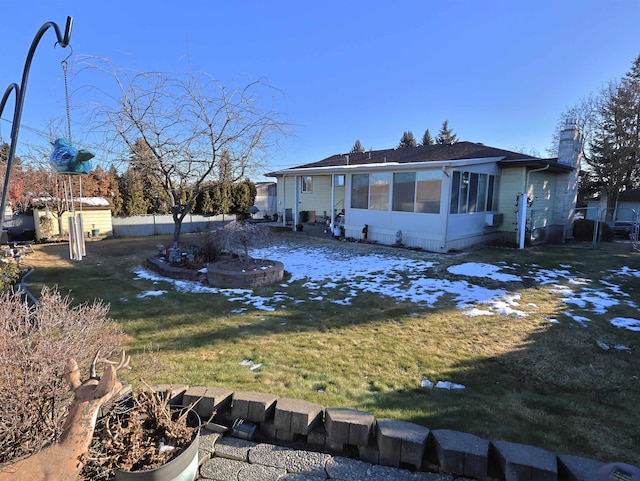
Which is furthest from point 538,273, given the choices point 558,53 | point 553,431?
point 558,53

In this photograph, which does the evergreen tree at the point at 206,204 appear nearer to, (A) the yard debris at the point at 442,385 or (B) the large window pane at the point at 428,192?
(B) the large window pane at the point at 428,192

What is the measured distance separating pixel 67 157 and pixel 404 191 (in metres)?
9.01

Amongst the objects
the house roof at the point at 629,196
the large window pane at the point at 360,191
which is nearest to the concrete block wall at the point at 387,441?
the large window pane at the point at 360,191

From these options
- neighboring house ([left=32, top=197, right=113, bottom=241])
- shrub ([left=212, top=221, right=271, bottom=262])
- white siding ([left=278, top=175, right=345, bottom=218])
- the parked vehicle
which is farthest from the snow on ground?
the parked vehicle

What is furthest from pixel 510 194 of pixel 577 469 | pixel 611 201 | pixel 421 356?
pixel 611 201

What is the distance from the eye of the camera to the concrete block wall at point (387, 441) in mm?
1862

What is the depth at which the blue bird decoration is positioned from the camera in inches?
159

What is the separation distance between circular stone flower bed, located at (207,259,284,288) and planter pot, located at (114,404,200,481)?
189 inches

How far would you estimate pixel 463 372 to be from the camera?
3.44 metres

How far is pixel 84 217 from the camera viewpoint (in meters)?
14.2

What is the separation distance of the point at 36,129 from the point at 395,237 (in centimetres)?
942

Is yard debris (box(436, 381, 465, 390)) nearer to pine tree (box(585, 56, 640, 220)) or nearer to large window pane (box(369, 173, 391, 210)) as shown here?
large window pane (box(369, 173, 391, 210))

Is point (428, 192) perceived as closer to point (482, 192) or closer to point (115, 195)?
point (482, 192)

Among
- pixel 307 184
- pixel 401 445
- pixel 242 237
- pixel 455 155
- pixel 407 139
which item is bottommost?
pixel 401 445
